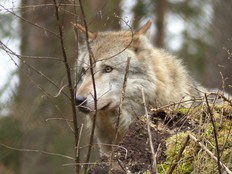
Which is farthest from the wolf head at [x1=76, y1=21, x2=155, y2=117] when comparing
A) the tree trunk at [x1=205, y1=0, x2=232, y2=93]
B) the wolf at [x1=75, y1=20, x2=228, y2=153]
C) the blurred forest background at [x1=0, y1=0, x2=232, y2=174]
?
the tree trunk at [x1=205, y1=0, x2=232, y2=93]

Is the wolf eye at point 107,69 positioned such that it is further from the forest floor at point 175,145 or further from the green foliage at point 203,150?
the green foliage at point 203,150

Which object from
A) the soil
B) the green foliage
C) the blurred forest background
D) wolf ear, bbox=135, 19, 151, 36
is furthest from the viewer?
the blurred forest background

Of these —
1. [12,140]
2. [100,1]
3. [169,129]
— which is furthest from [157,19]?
[169,129]

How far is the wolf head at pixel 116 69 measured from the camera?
870 centimetres

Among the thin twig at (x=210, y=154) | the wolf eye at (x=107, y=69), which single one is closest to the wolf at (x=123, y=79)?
the wolf eye at (x=107, y=69)

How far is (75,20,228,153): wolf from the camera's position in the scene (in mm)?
8758

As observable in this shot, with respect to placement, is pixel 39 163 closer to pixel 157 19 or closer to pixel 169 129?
pixel 157 19

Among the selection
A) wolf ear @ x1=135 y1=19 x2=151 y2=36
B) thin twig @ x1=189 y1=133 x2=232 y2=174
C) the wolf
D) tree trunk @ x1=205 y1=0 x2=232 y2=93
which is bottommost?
thin twig @ x1=189 y1=133 x2=232 y2=174

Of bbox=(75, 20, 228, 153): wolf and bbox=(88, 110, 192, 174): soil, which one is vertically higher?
bbox=(75, 20, 228, 153): wolf

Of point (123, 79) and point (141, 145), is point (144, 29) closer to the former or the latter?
point (123, 79)

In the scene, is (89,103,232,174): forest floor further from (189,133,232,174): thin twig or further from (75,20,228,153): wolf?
(75,20,228,153): wolf

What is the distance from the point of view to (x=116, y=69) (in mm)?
8984

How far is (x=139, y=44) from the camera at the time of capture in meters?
9.30

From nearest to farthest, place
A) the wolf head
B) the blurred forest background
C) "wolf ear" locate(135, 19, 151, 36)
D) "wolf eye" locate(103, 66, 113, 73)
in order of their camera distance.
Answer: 1. the wolf head
2. "wolf eye" locate(103, 66, 113, 73)
3. "wolf ear" locate(135, 19, 151, 36)
4. the blurred forest background
